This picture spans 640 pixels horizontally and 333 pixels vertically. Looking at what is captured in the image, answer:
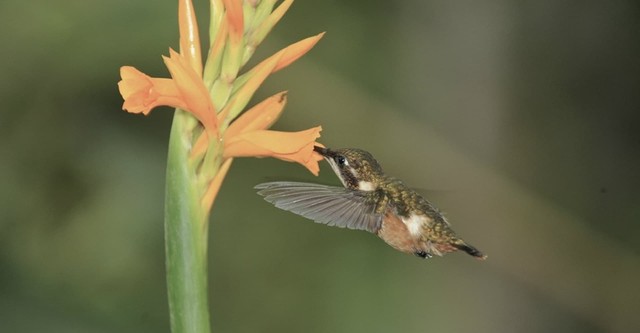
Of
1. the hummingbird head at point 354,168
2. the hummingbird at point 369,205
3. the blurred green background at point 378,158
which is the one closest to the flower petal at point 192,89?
the hummingbird at point 369,205

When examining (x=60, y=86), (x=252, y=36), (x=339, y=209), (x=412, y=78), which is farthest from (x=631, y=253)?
(x=252, y=36)

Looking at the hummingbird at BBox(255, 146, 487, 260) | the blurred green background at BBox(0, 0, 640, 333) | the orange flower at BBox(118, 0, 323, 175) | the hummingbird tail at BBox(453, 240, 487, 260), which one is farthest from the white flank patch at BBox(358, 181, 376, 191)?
the blurred green background at BBox(0, 0, 640, 333)

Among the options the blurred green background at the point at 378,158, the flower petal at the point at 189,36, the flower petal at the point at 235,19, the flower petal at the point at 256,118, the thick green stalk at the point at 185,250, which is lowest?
the thick green stalk at the point at 185,250

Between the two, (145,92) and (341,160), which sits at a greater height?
(341,160)

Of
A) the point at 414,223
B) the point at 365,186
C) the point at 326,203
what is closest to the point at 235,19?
the point at 326,203

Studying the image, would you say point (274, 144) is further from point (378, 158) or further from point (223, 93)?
point (378, 158)

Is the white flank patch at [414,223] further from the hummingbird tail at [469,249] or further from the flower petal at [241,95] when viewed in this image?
the flower petal at [241,95]
